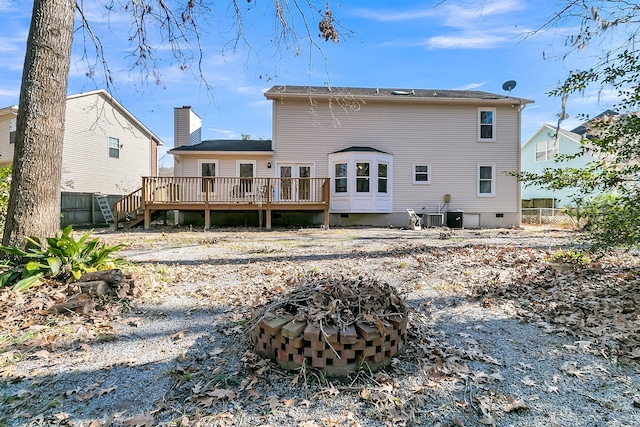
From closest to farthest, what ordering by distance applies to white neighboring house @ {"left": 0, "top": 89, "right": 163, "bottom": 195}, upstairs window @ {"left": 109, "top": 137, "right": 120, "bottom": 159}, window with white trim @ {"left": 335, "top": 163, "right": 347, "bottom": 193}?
window with white trim @ {"left": 335, "top": 163, "right": 347, "bottom": 193} < white neighboring house @ {"left": 0, "top": 89, "right": 163, "bottom": 195} < upstairs window @ {"left": 109, "top": 137, "right": 120, "bottom": 159}

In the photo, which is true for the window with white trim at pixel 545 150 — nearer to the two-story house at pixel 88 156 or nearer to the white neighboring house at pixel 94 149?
the two-story house at pixel 88 156

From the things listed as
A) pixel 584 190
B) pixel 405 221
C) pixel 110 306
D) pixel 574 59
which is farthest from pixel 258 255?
pixel 405 221

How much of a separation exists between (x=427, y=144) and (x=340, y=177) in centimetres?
397

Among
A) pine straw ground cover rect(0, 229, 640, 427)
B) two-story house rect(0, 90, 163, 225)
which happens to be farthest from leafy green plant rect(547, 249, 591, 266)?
two-story house rect(0, 90, 163, 225)

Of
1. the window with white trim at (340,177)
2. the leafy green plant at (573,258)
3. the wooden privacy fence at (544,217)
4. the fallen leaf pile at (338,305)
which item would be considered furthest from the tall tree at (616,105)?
the wooden privacy fence at (544,217)

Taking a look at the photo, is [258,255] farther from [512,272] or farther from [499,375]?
[499,375]

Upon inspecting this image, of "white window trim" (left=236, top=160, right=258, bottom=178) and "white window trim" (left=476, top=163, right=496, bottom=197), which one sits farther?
"white window trim" (left=476, top=163, right=496, bottom=197)

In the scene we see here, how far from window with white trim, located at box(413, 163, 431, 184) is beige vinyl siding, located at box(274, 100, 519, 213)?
0.19 metres

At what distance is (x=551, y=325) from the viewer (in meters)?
3.18

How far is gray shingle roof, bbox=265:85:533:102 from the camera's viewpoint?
1278 centimetres

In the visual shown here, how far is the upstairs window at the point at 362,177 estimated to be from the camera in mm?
12711

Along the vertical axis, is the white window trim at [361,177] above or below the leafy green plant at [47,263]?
above

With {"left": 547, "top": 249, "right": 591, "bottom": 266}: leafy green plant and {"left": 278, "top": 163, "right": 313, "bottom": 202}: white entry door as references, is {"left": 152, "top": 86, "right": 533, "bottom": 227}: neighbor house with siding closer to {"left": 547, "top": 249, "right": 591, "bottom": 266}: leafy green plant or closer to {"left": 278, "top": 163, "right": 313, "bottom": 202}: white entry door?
{"left": 278, "top": 163, "right": 313, "bottom": 202}: white entry door

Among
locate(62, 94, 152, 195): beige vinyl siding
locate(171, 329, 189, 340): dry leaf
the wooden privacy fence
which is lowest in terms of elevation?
locate(171, 329, 189, 340): dry leaf
